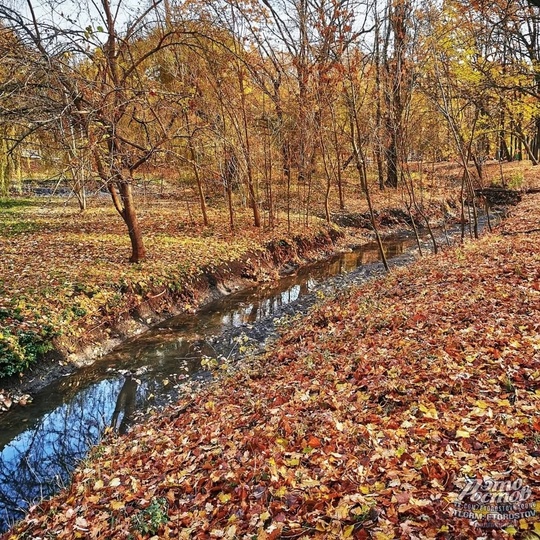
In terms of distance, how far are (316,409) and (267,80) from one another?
58.5 feet

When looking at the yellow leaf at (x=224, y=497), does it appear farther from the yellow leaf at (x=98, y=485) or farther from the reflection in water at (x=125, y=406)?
the reflection in water at (x=125, y=406)

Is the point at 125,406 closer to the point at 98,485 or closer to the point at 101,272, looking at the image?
the point at 98,485

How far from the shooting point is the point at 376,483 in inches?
138

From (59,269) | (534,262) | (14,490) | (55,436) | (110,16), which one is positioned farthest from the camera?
(59,269)

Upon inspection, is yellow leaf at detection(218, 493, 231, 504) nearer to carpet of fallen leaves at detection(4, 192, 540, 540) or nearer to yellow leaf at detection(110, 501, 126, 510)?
carpet of fallen leaves at detection(4, 192, 540, 540)

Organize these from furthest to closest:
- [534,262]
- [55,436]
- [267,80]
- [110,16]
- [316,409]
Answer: [267,80]
[110,16]
[534,262]
[55,436]
[316,409]

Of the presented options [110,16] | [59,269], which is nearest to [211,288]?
[59,269]

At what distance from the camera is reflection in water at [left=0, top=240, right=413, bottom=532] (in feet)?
19.8

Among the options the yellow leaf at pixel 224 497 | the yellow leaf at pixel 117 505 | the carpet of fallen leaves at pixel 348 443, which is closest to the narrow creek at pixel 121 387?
the carpet of fallen leaves at pixel 348 443

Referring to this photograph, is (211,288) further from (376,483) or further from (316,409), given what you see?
(376,483)

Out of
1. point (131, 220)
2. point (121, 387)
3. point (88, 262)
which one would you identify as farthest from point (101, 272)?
point (121, 387)

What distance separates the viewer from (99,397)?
26.6ft

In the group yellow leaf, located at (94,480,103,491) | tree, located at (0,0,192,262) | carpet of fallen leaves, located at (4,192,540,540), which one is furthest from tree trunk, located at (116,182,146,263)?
yellow leaf, located at (94,480,103,491)

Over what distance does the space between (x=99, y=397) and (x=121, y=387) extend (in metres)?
0.46
